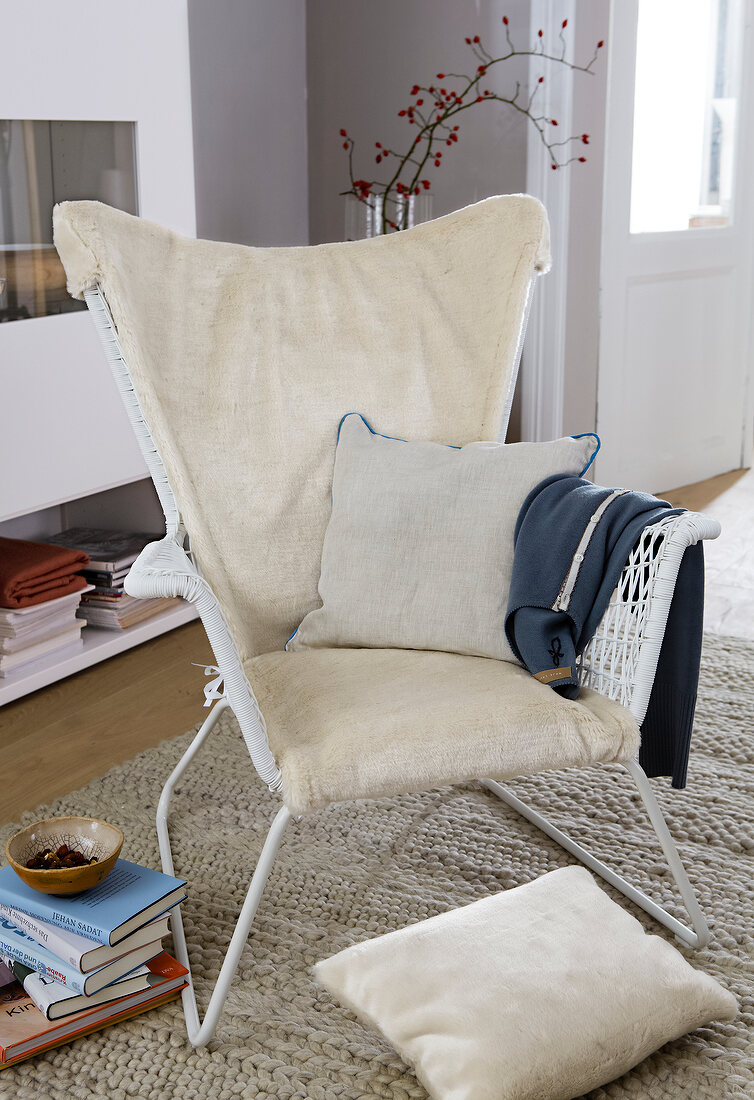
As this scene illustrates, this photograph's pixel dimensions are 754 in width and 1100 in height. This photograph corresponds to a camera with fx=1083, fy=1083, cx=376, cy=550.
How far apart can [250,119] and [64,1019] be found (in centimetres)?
272

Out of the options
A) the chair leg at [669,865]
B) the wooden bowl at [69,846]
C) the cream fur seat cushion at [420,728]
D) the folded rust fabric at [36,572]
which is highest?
the cream fur seat cushion at [420,728]

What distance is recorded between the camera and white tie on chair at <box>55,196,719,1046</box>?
1.22 m

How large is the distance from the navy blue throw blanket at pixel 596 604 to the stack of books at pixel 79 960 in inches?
21.3

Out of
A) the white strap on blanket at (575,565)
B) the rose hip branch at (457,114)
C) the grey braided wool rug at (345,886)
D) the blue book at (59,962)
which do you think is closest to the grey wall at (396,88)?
the rose hip branch at (457,114)

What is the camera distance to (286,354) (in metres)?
1.64

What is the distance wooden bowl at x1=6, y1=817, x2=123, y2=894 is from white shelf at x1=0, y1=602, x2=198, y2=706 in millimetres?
880

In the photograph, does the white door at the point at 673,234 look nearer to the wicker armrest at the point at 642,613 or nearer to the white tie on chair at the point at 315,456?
the white tie on chair at the point at 315,456

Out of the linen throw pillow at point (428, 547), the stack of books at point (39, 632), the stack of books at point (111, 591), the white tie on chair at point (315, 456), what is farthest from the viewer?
the stack of books at point (111, 591)

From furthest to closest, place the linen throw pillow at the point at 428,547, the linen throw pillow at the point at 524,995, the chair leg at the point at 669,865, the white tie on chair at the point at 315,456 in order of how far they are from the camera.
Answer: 1. the linen throw pillow at the point at 428,547
2. the chair leg at the point at 669,865
3. the white tie on chair at the point at 315,456
4. the linen throw pillow at the point at 524,995

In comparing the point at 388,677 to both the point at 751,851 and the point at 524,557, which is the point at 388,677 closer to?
the point at 524,557

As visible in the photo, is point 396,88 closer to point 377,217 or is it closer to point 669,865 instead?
point 377,217

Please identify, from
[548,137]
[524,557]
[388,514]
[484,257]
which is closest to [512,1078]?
[524,557]

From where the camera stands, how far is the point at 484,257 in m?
1.72

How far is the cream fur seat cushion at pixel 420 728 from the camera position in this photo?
117 cm
